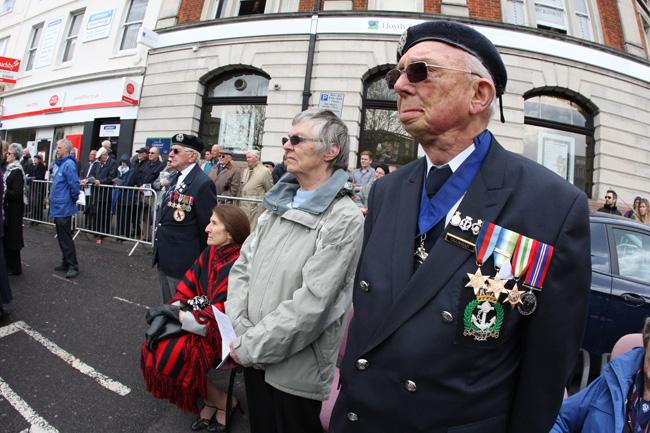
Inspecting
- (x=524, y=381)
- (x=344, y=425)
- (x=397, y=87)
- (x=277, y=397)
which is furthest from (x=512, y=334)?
(x=277, y=397)

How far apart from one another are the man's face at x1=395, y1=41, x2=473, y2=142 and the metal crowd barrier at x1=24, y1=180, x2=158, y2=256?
6944 millimetres

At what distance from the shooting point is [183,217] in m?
3.64

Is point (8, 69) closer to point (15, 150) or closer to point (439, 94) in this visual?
point (15, 150)

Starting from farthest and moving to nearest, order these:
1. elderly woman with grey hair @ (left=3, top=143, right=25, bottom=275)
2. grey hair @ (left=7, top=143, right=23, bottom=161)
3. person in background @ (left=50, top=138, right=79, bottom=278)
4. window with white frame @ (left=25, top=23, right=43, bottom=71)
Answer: window with white frame @ (left=25, top=23, right=43, bottom=71) < grey hair @ (left=7, top=143, right=23, bottom=161) < person in background @ (left=50, top=138, right=79, bottom=278) < elderly woman with grey hair @ (left=3, top=143, right=25, bottom=275)

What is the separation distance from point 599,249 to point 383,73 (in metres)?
8.94

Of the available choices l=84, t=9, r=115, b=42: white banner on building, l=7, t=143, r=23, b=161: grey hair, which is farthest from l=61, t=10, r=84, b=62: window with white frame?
l=7, t=143, r=23, b=161: grey hair

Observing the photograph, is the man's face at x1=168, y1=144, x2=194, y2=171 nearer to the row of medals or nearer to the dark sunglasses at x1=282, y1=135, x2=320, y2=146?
the dark sunglasses at x1=282, y1=135, x2=320, y2=146

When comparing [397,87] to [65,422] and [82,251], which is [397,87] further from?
[82,251]

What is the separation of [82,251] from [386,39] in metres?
9.55

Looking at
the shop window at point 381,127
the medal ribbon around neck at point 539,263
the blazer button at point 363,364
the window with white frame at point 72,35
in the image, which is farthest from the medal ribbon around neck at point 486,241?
the window with white frame at point 72,35

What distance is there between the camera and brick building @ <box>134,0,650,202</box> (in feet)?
36.3

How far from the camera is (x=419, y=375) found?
3.50ft

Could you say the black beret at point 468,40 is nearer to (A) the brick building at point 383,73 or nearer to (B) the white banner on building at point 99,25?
(A) the brick building at point 383,73

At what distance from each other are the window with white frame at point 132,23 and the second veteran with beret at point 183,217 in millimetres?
13630
